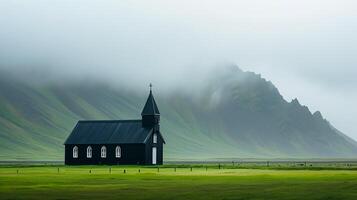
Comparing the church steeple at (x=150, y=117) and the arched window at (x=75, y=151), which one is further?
the arched window at (x=75, y=151)

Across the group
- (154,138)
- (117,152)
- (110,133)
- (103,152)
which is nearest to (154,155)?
(154,138)

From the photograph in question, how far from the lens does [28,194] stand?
55.2 metres

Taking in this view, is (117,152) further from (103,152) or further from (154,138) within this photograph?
(154,138)

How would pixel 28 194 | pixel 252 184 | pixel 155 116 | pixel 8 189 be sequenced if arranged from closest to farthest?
1. pixel 28 194
2. pixel 8 189
3. pixel 252 184
4. pixel 155 116

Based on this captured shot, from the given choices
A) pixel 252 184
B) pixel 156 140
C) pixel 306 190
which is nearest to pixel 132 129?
pixel 156 140

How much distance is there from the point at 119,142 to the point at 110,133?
3.43m

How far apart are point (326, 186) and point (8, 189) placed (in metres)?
24.5

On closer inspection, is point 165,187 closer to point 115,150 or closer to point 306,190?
point 306,190

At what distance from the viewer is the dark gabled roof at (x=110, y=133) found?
→ 140m

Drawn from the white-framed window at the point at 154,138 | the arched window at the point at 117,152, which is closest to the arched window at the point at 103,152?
the arched window at the point at 117,152

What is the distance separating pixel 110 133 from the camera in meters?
143

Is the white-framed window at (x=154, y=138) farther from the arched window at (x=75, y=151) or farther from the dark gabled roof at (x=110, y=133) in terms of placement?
the arched window at (x=75, y=151)

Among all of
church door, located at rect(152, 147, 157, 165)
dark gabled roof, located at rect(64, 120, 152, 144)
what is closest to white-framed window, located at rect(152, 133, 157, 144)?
church door, located at rect(152, 147, 157, 165)

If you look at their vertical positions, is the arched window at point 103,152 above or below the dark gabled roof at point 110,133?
below
